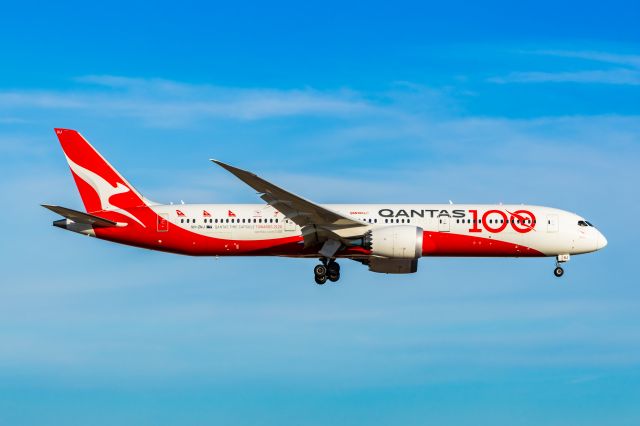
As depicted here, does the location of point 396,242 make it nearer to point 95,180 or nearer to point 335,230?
point 335,230

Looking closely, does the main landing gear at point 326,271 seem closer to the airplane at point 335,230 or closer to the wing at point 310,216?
the airplane at point 335,230

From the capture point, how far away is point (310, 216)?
47281 millimetres

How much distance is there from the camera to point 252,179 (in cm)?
4388

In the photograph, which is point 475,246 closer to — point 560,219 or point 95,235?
point 560,219

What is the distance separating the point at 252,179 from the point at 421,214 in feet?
32.6

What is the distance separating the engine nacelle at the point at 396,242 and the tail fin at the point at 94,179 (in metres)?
12.4

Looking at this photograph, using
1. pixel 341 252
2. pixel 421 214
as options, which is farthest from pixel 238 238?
pixel 421 214

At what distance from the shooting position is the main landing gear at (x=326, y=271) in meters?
49.4

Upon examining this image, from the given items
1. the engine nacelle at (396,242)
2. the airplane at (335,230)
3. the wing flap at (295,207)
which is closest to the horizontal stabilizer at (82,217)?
the airplane at (335,230)

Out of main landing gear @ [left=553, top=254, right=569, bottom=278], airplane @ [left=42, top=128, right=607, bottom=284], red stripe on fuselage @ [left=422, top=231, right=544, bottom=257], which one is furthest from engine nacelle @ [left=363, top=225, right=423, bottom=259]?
main landing gear @ [left=553, top=254, right=569, bottom=278]

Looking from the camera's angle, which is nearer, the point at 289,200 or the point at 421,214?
the point at 289,200

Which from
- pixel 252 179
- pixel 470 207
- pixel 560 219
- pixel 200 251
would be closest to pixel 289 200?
pixel 252 179

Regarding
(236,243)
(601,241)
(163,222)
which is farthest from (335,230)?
(601,241)

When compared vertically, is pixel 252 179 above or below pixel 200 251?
above
